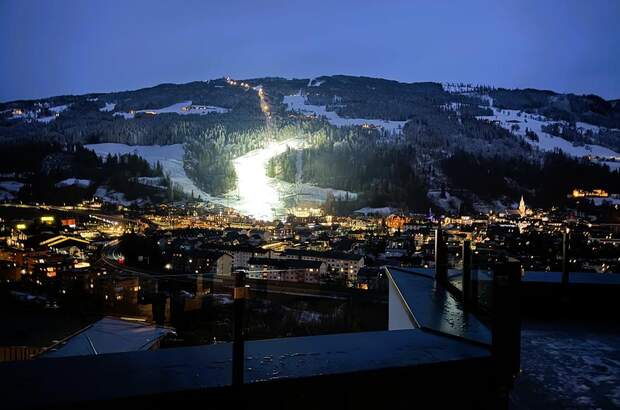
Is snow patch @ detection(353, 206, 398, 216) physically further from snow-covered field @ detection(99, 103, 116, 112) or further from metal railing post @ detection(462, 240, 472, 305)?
snow-covered field @ detection(99, 103, 116, 112)

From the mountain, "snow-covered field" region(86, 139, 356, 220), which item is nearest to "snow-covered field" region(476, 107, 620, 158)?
the mountain

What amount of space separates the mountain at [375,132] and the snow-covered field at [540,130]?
26 cm

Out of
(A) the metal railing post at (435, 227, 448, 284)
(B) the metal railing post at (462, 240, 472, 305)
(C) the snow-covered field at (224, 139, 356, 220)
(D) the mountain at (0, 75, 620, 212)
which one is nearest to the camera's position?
(B) the metal railing post at (462, 240, 472, 305)

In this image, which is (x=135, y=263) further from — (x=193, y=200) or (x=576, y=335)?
(x=193, y=200)

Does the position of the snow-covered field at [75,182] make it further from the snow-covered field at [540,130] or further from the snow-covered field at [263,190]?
the snow-covered field at [540,130]

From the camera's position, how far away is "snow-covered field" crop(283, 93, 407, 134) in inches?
2298

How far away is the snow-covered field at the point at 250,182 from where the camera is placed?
103 feet

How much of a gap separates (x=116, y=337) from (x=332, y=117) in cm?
6285

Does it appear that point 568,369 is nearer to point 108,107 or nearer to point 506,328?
point 506,328

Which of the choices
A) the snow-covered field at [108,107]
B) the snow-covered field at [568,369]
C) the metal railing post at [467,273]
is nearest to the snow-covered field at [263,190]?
the snow-covered field at [568,369]

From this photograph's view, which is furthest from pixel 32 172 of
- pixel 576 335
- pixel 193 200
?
pixel 576 335

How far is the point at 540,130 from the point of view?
60.9 metres

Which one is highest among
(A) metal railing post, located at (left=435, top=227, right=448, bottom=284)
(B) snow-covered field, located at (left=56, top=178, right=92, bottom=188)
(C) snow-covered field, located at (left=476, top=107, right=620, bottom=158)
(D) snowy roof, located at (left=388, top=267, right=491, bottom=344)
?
(C) snow-covered field, located at (left=476, top=107, right=620, bottom=158)

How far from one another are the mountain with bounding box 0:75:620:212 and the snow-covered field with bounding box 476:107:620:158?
265 millimetres
